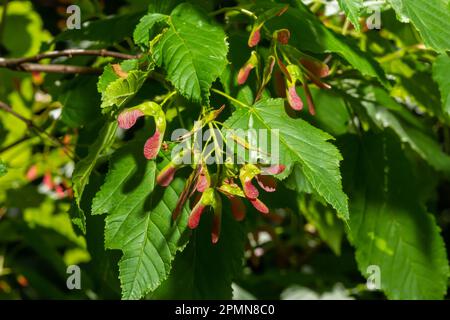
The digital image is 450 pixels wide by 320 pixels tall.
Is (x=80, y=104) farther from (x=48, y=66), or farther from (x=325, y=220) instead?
(x=325, y=220)

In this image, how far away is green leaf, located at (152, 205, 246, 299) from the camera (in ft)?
3.07

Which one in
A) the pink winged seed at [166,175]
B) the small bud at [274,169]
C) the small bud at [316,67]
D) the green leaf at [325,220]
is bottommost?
the green leaf at [325,220]

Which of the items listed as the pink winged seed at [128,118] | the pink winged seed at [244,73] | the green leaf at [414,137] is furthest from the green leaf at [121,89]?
the green leaf at [414,137]

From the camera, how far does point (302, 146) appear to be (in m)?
0.74

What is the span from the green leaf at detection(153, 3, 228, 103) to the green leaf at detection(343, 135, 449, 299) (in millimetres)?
406

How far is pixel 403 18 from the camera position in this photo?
2.60 feet

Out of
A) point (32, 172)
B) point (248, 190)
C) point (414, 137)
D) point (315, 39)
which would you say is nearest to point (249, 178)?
point (248, 190)

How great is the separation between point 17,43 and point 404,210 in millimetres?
966

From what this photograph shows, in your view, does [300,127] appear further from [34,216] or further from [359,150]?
[34,216]

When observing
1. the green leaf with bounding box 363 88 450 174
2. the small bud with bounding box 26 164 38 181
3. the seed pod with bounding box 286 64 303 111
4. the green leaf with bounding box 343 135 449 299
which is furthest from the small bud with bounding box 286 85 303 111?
the small bud with bounding box 26 164 38 181

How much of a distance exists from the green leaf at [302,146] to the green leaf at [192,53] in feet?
0.19

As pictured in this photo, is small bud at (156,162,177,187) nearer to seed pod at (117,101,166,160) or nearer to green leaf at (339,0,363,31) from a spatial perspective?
seed pod at (117,101,166,160)

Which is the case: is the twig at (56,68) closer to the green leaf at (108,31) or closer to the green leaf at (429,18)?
the green leaf at (108,31)

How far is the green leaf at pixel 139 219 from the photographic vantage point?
75 cm
